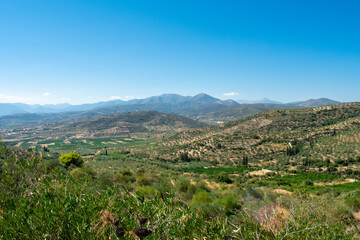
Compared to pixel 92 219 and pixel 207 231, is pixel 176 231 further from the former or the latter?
pixel 92 219

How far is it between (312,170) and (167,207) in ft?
165

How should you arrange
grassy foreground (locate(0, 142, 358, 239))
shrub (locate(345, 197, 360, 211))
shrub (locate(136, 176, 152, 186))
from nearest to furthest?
grassy foreground (locate(0, 142, 358, 239))
shrub (locate(345, 197, 360, 211))
shrub (locate(136, 176, 152, 186))

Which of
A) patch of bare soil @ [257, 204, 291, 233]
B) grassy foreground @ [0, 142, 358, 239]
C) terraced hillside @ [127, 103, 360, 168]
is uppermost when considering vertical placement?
grassy foreground @ [0, 142, 358, 239]

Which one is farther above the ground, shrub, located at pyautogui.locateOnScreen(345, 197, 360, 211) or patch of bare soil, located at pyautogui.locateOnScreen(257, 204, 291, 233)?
patch of bare soil, located at pyautogui.locateOnScreen(257, 204, 291, 233)

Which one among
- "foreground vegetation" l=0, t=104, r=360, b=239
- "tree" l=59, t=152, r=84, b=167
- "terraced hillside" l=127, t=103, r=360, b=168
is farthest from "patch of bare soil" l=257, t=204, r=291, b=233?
"terraced hillside" l=127, t=103, r=360, b=168

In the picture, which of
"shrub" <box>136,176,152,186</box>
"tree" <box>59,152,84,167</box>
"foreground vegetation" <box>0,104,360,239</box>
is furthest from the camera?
"tree" <box>59,152,84,167</box>

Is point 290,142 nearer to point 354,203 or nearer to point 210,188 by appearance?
point 354,203

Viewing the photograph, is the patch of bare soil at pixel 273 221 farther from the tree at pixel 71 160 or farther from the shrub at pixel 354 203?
the tree at pixel 71 160

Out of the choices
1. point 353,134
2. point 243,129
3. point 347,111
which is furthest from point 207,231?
point 347,111

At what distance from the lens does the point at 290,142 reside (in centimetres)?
6378

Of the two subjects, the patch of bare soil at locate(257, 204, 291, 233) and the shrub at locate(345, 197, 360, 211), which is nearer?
the patch of bare soil at locate(257, 204, 291, 233)

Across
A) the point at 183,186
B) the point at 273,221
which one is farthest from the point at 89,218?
the point at 183,186

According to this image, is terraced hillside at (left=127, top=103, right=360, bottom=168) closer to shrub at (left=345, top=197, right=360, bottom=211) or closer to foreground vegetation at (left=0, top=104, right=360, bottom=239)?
foreground vegetation at (left=0, top=104, right=360, bottom=239)

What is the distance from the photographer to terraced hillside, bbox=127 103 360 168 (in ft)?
167
